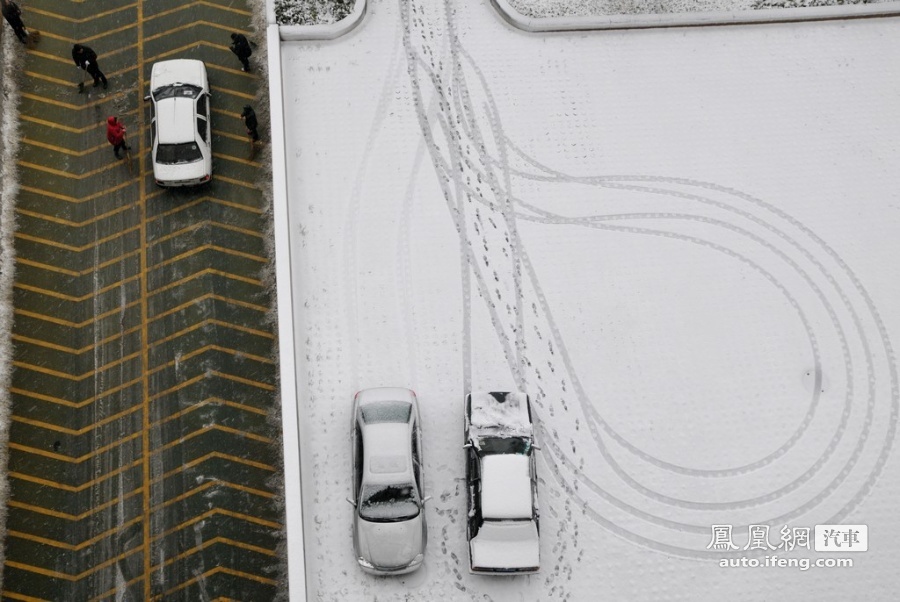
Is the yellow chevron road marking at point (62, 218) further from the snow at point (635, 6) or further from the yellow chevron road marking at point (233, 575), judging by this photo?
the snow at point (635, 6)

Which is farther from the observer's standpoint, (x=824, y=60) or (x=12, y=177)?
(x=824, y=60)

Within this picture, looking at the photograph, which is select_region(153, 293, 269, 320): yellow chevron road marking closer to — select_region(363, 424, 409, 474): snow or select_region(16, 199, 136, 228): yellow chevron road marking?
select_region(16, 199, 136, 228): yellow chevron road marking

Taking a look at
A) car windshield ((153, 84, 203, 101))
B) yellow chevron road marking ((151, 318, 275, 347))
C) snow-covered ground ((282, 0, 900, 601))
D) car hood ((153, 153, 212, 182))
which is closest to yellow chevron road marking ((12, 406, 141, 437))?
yellow chevron road marking ((151, 318, 275, 347))

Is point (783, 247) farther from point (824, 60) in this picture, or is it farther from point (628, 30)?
point (628, 30)

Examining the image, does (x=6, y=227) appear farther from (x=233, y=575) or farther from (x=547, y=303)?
(x=547, y=303)

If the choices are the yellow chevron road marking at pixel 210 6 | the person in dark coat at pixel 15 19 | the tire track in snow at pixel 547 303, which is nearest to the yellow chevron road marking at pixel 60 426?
the tire track in snow at pixel 547 303

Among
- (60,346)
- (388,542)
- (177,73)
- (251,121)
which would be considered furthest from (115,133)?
(388,542)

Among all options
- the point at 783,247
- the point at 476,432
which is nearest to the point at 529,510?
the point at 476,432
